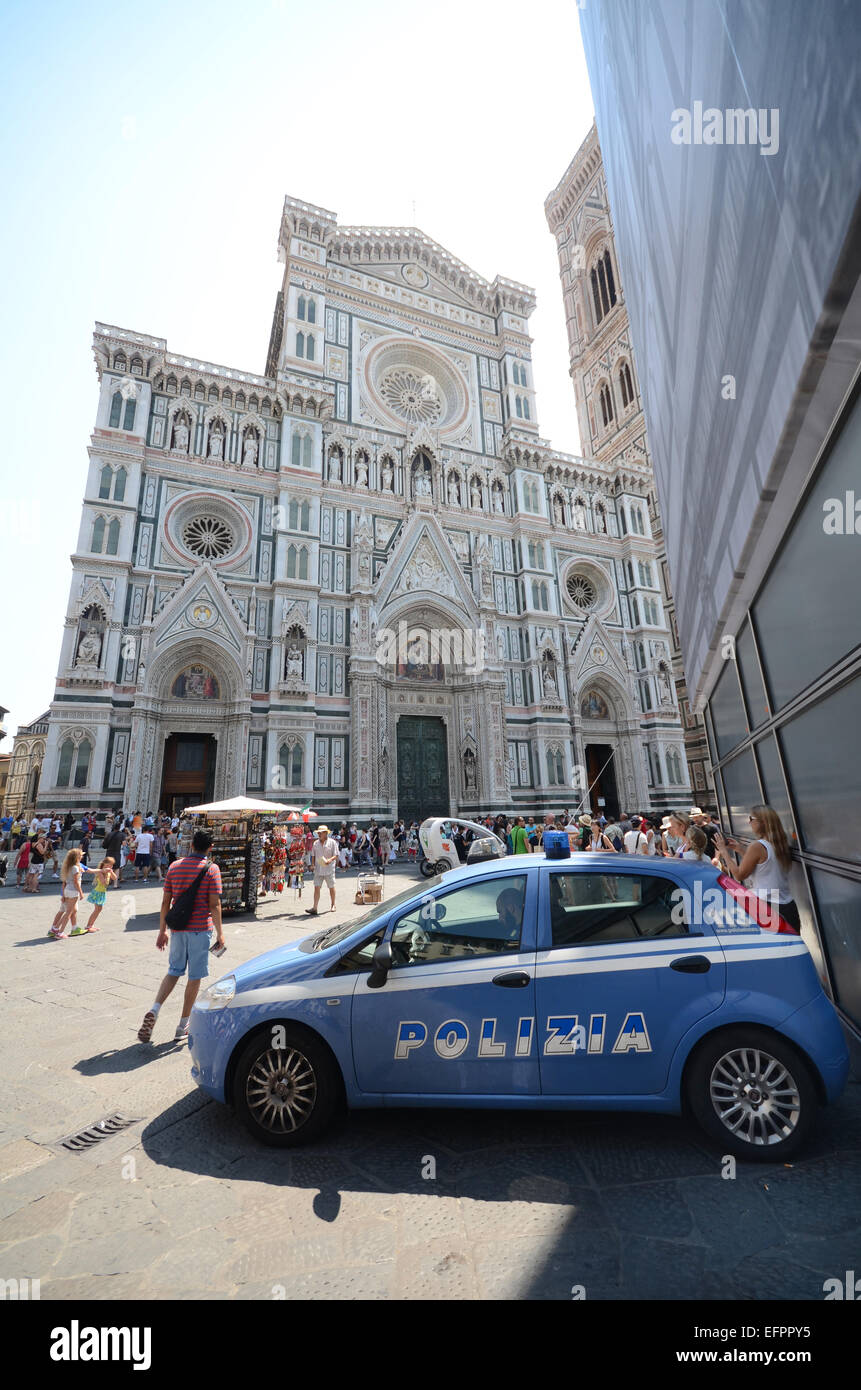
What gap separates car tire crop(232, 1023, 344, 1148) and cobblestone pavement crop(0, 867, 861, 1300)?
111 mm

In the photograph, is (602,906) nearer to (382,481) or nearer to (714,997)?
(714,997)

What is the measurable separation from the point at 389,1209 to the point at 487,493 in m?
30.1

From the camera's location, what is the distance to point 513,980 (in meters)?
3.19

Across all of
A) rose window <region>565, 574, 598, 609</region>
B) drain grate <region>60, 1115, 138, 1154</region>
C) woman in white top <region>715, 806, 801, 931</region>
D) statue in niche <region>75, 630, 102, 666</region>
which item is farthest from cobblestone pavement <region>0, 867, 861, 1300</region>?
rose window <region>565, 574, 598, 609</region>

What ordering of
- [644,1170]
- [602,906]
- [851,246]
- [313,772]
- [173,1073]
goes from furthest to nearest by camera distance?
1. [313,772]
2. [173,1073]
3. [602,906]
4. [644,1170]
5. [851,246]

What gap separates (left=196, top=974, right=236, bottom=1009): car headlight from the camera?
3.49 m

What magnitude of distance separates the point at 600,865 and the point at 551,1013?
862mm

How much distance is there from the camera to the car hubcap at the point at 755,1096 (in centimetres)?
294

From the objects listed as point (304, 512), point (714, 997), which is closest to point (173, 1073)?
point (714, 997)

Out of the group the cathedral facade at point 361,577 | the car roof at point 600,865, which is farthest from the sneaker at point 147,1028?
the cathedral facade at point 361,577

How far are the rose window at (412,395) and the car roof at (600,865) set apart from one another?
97.6ft

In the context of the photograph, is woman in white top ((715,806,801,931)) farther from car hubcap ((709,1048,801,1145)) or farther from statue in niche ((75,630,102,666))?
statue in niche ((75,630,102,666))

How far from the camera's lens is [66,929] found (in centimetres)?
961
